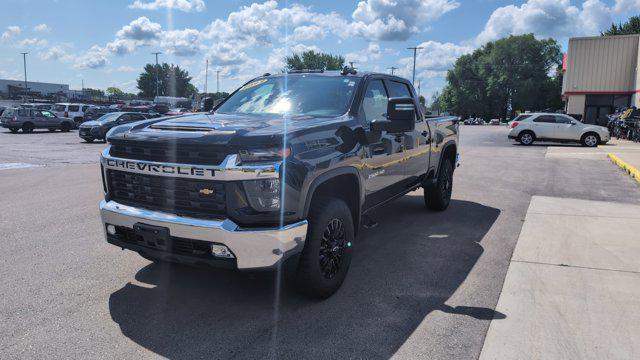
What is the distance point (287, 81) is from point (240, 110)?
0.63m

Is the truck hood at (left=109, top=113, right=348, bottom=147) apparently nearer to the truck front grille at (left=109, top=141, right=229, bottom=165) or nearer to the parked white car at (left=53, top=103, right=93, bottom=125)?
the truck front grille at (left=109, top=141, right=229, bottom=165)

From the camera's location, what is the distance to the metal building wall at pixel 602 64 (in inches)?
Result: 1387

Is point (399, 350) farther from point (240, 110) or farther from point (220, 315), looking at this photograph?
point (240, 110)

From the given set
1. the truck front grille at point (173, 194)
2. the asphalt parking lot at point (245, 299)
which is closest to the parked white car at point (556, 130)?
the asphalt parking lot at point (245, 299)

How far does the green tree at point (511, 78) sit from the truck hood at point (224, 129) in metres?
82.6

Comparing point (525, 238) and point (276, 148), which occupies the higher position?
point (276, 148)

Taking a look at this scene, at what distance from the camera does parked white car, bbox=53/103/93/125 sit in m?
31.5

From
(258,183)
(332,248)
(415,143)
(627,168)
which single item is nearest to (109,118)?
(415,143)

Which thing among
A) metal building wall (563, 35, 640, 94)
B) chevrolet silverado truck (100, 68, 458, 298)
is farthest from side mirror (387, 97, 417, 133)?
metal building wall (563, 35, 640, 94)

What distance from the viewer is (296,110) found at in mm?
4602

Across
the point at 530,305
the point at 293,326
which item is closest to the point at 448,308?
the point at 530,305

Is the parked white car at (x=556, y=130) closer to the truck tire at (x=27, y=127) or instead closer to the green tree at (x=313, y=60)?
the truck tire at (x=27, y=127)

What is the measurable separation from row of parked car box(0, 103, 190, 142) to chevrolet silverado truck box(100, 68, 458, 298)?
17.1 meters

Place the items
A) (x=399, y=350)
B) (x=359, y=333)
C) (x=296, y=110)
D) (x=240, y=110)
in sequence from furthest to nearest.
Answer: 1. (x=240, y=110)
2. (x=296, y=110)
3. (x=359, y=333)
4. (x=399, y=350)
